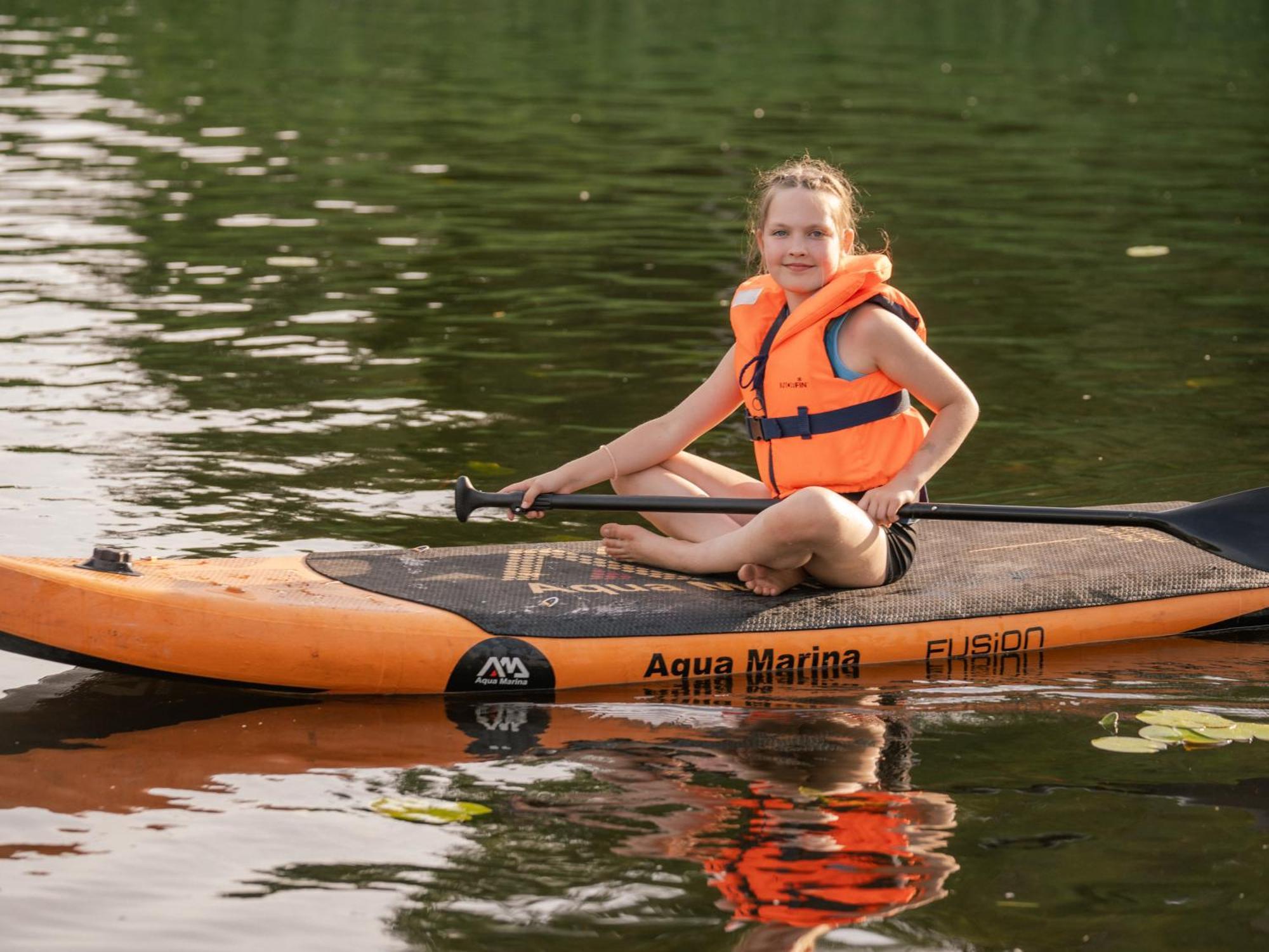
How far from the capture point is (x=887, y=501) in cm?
480

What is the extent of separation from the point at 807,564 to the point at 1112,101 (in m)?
14.1

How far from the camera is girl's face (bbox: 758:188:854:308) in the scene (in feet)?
15.9

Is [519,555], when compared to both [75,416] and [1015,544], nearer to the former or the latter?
[1015,544]

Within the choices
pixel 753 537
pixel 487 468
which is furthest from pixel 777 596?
pixel 487 468

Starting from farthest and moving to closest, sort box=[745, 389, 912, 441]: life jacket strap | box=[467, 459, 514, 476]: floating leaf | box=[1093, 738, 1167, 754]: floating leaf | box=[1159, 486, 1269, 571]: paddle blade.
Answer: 1. box=[467, 459, 514, 476]: floating leaf
2. box=[1159, 486, 1269, 571]: paddle blade
3. box=[745, 389, 912, 441]: life jacket strap
4. box=[1093, 738, 1167, 754]: floating leaf

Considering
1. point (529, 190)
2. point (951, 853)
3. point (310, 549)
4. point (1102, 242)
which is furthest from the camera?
point (529, 190)

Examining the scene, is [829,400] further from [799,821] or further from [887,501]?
[799,821]

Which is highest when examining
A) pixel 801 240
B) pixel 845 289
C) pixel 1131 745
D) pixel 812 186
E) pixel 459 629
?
pixel 812 186

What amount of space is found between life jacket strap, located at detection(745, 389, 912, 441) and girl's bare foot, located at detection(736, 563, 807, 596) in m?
0.38

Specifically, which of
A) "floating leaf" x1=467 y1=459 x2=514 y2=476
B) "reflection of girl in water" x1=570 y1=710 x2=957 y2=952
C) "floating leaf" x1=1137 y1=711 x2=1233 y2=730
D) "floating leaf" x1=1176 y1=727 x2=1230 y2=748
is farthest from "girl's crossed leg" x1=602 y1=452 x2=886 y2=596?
"floating leaf" x1=467 y1=459 x2=514 y2=476

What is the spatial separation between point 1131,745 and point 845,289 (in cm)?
140

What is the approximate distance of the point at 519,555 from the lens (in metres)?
5.12

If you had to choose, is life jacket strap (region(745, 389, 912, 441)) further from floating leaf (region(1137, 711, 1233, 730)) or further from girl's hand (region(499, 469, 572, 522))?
floating leaf (region(1137, 711, 1233, 730))

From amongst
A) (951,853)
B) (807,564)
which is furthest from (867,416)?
(951,853)
